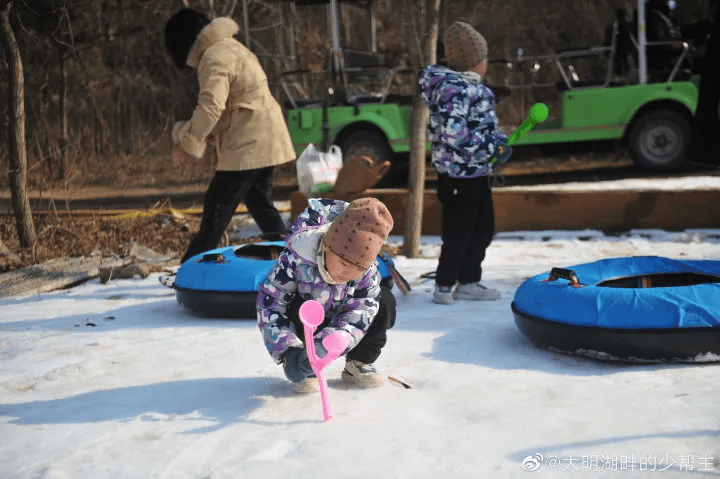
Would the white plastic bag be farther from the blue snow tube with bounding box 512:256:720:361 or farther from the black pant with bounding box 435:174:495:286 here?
the blue snow tube with bounding box 512:256:720:361

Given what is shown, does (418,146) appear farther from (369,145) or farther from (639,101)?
(639,101)

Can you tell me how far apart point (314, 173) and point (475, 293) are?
304 cm

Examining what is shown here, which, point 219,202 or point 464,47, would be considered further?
point 219,202

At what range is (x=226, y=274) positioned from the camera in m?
4.58

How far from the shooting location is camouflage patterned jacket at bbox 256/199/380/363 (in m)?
3.09

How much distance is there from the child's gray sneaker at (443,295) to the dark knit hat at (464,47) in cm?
112

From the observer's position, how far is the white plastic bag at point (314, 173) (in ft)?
25.5

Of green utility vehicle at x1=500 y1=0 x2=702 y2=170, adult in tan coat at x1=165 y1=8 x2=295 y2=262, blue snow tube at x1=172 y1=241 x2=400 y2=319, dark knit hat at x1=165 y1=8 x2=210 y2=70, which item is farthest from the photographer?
green utility vehicle at x1=500 y1=0 x2=702 y2=170

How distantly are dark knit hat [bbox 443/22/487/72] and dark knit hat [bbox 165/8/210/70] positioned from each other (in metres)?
1.44

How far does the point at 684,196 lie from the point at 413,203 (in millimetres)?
2211

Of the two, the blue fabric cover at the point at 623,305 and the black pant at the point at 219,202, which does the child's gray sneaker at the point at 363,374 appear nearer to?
the blue fabric cover at the point at 623,305

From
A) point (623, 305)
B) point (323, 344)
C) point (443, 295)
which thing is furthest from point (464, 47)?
point (323, 344)

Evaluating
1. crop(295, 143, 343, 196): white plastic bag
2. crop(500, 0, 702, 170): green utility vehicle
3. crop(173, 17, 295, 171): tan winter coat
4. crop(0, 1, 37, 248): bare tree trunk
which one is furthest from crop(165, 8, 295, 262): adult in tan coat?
crop(500, 0, 702, 170): green utility vehicle

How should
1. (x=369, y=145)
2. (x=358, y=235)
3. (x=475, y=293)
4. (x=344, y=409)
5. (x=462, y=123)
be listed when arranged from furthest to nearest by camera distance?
(x=369, y=145) → (x=475, y=293) → (x=462, y=123) → (x=344, y=409) → (x=358, y=235)
